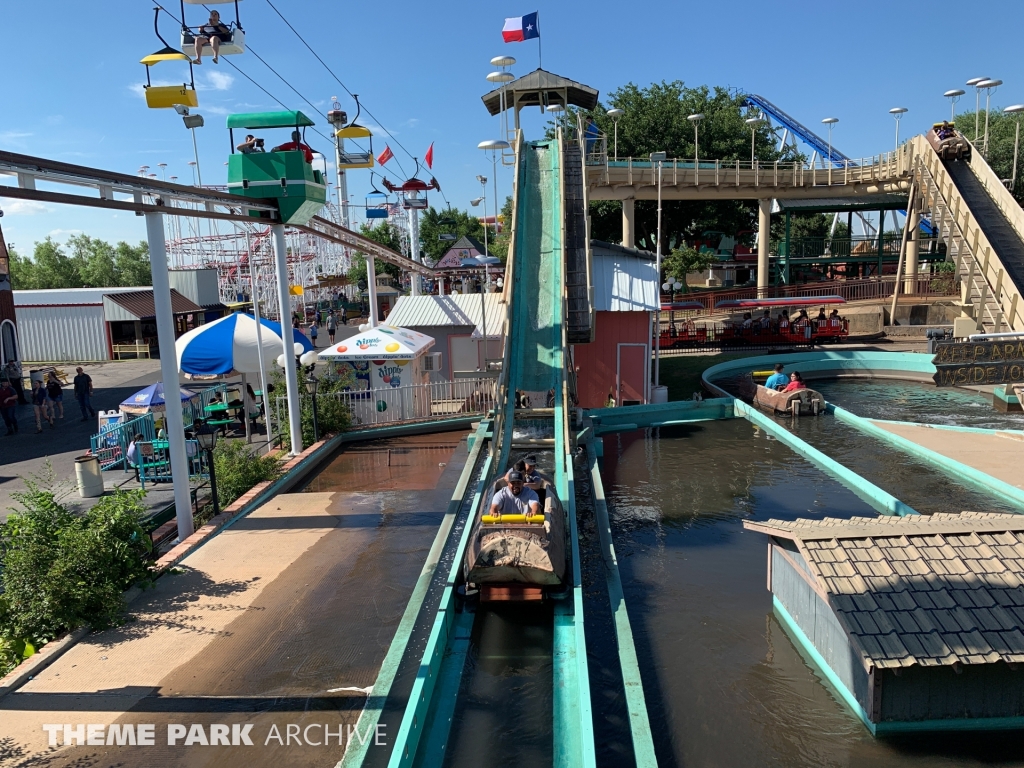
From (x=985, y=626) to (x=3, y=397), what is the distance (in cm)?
2200

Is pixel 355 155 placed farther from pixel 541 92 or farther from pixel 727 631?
pixel 727 631

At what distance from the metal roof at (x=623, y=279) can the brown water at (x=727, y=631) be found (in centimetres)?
578

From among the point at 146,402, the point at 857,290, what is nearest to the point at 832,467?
the point at 146,402

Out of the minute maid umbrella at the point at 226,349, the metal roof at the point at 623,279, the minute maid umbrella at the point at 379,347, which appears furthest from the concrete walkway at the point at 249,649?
the metal roof at the point at 623,279

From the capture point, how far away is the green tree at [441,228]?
264 feet

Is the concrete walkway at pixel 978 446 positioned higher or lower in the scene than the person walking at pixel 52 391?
lower

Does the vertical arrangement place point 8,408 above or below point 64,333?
below

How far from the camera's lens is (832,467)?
49.4ft

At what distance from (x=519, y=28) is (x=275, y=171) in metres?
18.0

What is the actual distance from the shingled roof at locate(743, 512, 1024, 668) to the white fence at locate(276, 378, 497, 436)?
1162 centimetres

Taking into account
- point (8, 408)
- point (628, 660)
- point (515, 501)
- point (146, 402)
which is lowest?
point (628, 660)

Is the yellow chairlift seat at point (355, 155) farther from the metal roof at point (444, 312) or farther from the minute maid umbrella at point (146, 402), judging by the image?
the minute maid umbrella at point (146, 402)

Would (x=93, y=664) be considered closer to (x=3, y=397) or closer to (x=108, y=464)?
(x=108, y=464)

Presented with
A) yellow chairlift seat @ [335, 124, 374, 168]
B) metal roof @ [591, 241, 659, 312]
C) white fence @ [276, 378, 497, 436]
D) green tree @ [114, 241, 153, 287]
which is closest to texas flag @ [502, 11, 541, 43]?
yellow chairlift seat @ [335, 124, 374, 168]
